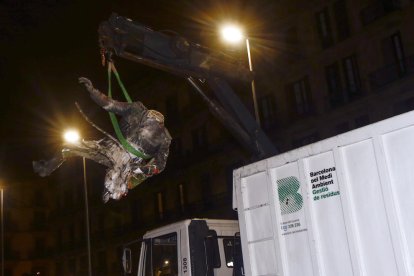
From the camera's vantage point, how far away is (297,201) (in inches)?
270

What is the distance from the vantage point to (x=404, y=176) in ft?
19.0

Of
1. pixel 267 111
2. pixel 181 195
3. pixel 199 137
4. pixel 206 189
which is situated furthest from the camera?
pixel 181 195

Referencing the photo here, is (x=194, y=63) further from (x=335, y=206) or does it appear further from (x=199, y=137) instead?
(x=199, y=137)

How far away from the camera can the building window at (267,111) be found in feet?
114

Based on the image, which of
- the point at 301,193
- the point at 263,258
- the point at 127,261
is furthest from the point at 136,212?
the point at 301,193

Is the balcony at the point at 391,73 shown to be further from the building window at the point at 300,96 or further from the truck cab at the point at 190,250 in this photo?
the truck cab at the point at 190,250

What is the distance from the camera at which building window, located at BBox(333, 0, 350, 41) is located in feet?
101

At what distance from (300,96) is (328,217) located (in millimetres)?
27770

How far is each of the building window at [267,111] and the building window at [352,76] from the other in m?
5.95

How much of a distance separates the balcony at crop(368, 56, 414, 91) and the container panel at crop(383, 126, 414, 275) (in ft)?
75.9

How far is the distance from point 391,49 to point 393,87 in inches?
98.2

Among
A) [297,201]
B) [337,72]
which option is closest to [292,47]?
[337,72]

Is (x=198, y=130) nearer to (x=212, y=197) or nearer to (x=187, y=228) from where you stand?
(x=212, y=197)

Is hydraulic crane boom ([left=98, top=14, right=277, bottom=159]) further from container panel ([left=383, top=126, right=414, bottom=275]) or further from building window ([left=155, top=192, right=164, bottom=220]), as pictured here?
building window ([left=155, top=192, right=164, bottom=220])
